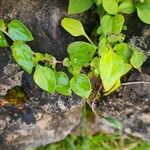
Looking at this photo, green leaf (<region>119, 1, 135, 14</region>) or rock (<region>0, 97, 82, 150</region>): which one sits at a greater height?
green leaf (<region>119, 1, 135, 14</region>)

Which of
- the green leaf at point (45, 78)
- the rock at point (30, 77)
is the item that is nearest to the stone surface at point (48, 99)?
the rock at point (30, 77)

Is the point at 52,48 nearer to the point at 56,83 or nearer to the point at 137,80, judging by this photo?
the point at 56,83

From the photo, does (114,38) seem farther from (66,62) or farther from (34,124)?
(34,124)

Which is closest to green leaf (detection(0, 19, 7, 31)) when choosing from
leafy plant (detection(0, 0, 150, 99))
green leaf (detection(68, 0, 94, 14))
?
leafy plant (detection(0, 0, 150, 99))

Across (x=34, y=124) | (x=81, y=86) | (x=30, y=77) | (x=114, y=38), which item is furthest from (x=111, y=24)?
(x=34, y=124)

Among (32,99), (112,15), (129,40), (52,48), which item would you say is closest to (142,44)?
(129,40)

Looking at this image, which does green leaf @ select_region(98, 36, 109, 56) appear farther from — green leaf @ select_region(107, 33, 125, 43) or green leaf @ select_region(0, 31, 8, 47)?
green leaf @ select_region(0, 31, 8, 47)
